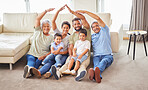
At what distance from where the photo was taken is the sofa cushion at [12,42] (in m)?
3.18

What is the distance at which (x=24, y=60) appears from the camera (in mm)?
3678

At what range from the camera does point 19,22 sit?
4.26m

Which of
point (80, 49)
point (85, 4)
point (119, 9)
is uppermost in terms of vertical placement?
point (85, 4)

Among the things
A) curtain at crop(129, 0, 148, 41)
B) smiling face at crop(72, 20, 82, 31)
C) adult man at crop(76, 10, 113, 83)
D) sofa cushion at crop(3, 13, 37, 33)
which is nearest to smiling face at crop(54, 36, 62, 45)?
smiling face at crop(72, 20, 82, 31)

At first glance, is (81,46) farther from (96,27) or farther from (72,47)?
(96,27)

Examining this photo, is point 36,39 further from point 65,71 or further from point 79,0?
point 79,0

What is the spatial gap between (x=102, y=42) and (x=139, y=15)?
1781 mm

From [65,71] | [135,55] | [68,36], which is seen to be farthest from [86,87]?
[135,55]

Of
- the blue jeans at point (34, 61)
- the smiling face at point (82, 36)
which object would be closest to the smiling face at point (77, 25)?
the smiling face at point (82, 36)

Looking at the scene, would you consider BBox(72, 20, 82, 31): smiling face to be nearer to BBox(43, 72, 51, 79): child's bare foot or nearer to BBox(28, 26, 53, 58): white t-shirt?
BBox(28, 26, 53, 58): white t-shirt

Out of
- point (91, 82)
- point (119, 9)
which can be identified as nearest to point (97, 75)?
point (91, 82)

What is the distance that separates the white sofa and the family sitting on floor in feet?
0.66

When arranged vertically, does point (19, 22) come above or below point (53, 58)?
above

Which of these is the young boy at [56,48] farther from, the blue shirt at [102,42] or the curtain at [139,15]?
the curtain at [139,15]
